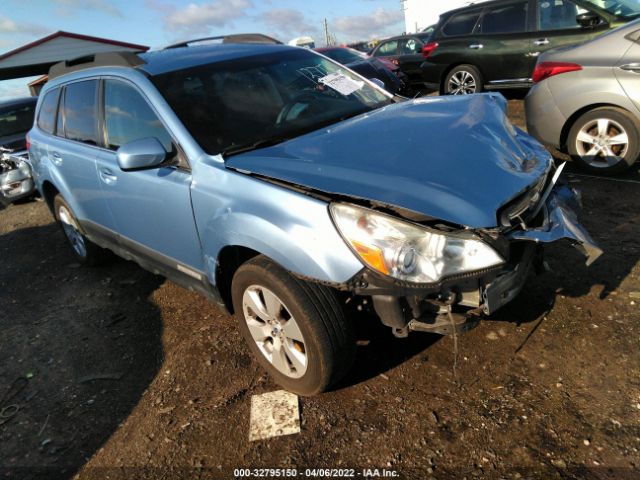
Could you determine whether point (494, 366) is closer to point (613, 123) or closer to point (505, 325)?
point (505, 325)

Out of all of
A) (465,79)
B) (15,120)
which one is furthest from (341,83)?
(15,120)

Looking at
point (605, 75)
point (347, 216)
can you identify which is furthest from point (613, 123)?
point (347, 216)

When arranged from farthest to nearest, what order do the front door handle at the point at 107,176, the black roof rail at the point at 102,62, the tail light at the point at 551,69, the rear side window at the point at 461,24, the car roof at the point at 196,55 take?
the rear side window at the point at 461,24 → the tail light at the point at 551,69 → the front door handle at the point at 107,176 → the black roof rail at the point at 102,62 → the car roof at the point at 196,55

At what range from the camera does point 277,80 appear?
321 centimetres

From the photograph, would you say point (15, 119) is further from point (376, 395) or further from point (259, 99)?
point (376, 395)

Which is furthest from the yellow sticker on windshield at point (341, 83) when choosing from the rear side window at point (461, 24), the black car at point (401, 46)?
the black car at point (401, 46)

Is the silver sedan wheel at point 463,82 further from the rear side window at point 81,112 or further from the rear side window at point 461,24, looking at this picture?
the rear side window at point 81,112

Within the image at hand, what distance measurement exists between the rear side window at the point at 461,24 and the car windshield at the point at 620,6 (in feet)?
6.46

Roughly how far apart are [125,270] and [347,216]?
340 centimetres

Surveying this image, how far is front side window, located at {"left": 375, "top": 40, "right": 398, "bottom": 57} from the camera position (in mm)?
14263

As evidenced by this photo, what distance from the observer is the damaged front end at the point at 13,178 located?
25.1ft

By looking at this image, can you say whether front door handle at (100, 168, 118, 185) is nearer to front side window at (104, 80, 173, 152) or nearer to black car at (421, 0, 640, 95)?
front side window at (104, 80, 173, 152)

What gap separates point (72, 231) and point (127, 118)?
7.17 ft

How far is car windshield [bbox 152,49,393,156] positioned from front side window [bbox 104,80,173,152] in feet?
0.53
